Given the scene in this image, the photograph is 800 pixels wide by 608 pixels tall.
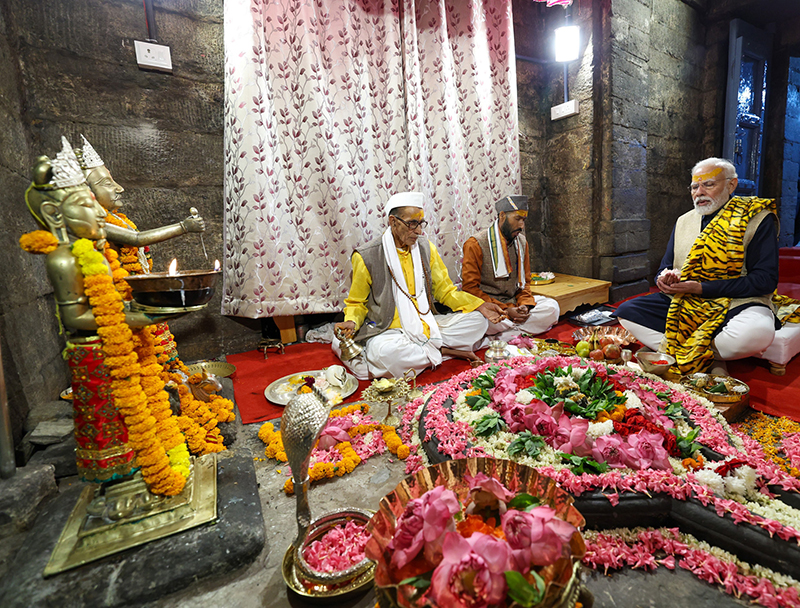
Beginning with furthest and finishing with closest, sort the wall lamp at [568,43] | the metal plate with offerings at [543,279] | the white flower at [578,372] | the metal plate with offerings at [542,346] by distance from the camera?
the metal plate with offerings at [543,279] → the wall lamp at [568,43] → the metal plate with offerings at [542,346] → the white flower at [578,372]

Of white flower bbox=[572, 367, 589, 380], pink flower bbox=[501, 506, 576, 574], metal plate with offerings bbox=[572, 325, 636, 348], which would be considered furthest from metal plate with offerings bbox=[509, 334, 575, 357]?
pink flower bbox=[501, 506, 576, 574]

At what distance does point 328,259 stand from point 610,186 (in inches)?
145

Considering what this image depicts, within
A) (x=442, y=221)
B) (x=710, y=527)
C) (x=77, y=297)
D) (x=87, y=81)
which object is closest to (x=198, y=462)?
(x=77, y=297)

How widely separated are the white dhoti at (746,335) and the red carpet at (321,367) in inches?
8.2

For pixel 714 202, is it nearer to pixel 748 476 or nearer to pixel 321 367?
pixel 748 476

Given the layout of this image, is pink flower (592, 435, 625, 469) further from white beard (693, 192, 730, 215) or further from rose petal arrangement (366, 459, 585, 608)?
white beard (693, 192, 730, 215)

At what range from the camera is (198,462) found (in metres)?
1.78

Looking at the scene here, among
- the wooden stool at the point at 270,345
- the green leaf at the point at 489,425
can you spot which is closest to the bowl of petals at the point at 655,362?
the green leaf at the point at 489,425

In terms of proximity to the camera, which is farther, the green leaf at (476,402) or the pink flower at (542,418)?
the green leaf at (476,402)

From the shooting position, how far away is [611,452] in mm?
1580

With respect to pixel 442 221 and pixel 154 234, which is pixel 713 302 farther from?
pixel 154 234

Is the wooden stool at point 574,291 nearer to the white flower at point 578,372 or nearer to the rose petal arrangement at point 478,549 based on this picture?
the white flower at point 578,372

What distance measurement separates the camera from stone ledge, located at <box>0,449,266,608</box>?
3.97 feet

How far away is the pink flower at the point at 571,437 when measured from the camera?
1.63m
